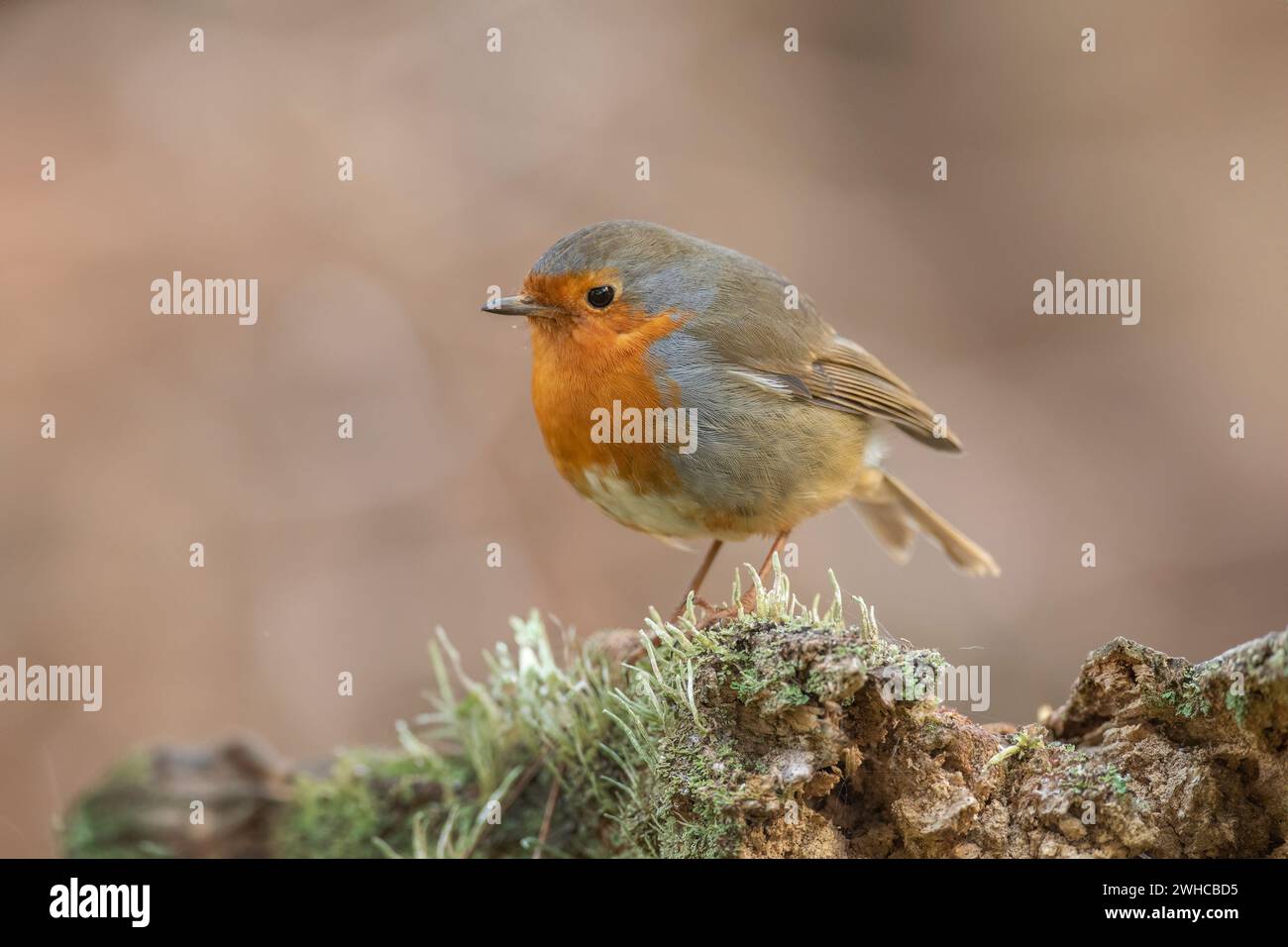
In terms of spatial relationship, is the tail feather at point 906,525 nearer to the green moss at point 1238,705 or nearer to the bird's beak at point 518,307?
the bird's beak at point 518,307

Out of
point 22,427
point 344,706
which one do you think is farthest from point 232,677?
point 22,427

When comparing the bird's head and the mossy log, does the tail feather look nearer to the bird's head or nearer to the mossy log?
the bird's head

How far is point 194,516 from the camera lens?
7027 millimetres

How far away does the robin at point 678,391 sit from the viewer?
12.5ft

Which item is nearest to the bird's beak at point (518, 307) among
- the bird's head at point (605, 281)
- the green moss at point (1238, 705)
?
the bird's head at point (605, 281)

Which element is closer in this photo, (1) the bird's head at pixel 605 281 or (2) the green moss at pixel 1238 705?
(2) the green moss at pixel 1238 705

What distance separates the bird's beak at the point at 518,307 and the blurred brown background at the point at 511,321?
3.09 metres

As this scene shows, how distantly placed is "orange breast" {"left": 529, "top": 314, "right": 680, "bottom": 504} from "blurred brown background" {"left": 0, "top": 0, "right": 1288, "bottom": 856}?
299cm

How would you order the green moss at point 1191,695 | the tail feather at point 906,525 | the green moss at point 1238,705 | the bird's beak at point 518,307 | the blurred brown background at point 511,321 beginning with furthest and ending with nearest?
the blurred brown background at point 511,321
the tail feather at point 906,525
the bird's beak at point 518,307
the green moss at point 1191,695
the green moss at point 1238,705

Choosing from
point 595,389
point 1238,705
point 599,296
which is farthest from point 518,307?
point 1238,705

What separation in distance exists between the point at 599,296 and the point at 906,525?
6.51 ft

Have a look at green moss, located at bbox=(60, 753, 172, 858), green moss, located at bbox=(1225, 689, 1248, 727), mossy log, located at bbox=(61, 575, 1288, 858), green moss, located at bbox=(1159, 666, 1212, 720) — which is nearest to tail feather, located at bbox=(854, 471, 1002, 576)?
mossy log, located at bbox=(61, 575, 1288, 858)

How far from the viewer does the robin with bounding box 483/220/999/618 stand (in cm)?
382

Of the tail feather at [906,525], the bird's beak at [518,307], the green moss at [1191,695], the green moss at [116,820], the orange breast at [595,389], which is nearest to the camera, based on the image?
the green moss at [1191,695]
